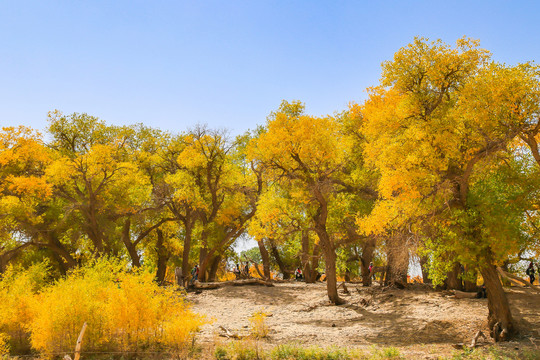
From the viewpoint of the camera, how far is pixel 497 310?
1180 cm

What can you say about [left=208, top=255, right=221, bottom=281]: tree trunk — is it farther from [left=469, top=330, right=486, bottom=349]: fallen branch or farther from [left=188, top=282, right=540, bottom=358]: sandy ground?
[left=469, top=330, right=486, bottom=349]: fallen branch

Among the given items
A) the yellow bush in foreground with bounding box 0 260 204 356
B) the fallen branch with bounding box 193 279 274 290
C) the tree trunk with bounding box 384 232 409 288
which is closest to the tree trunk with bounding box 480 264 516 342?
the tree trunk with bounding box 384 232 409 288

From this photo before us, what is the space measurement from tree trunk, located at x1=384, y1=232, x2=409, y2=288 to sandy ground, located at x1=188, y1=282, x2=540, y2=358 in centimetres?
64

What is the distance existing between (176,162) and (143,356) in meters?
17.5

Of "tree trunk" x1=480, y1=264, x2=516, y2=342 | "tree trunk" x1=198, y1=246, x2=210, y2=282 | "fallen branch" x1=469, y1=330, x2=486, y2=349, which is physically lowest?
"fallen branch" x1=469, y1=330, x2=486, y2=349

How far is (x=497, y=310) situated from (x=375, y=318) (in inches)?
183

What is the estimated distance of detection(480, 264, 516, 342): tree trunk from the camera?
452 inches

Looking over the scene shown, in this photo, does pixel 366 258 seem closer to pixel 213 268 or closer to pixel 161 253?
pixel 213 268

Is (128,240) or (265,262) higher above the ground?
(128,240)

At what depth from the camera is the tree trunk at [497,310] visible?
11.5 m

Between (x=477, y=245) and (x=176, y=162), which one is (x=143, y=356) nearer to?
(x=477, y=245)

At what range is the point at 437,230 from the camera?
41.6 ft

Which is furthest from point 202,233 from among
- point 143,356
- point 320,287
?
point 143,356

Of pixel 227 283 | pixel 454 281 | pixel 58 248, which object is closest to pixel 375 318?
pixel 454 281
